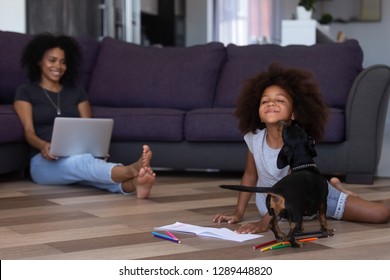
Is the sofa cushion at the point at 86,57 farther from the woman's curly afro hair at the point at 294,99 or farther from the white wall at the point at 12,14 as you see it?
the woman's curly afro hair at the point at 294,99

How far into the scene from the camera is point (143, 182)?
3.54 metres

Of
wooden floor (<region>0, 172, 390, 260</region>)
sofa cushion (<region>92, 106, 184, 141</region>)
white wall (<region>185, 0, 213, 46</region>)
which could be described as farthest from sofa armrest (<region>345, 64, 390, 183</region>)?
white wall (<region>185, 0, 213, 46</region>)

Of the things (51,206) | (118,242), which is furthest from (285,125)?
(51,206)

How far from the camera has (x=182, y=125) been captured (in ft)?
14.6

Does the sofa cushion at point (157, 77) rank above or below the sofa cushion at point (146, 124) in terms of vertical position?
above

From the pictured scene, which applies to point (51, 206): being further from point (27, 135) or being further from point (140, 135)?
point (140, 135)

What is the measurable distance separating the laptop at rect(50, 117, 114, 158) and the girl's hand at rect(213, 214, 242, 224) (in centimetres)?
127

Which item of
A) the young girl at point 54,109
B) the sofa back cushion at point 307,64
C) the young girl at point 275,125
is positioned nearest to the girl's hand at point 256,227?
the young girl at point 275,125

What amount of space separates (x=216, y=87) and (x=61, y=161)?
1.34 m

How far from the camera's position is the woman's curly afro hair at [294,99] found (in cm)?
273

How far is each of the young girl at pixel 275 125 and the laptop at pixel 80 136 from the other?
50.0 inches

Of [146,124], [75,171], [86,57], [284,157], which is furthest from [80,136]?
[284,157]

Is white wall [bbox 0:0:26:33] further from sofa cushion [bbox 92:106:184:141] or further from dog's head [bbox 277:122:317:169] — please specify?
dog's head [bbox 277:122:317:169]

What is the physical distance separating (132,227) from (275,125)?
25.4 inches
